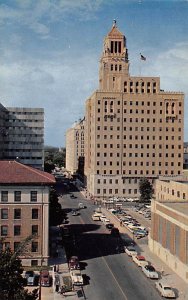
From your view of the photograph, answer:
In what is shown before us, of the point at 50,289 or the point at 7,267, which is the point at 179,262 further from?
the point at 7,267

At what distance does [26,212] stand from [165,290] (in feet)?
72.3

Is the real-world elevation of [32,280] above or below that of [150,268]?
below

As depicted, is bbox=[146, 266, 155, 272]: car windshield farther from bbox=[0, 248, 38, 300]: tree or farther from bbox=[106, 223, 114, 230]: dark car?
bbox=[106, 223, 114, 230]: dark car

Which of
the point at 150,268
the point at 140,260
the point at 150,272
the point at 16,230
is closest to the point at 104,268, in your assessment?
the point at 140,260

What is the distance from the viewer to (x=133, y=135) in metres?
154

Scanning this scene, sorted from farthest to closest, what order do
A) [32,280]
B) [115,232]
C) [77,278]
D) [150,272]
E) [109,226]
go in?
[109,226]
[115,232]
[150,272]
[77,278]
[32,280]

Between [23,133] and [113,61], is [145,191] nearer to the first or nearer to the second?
[113,61]

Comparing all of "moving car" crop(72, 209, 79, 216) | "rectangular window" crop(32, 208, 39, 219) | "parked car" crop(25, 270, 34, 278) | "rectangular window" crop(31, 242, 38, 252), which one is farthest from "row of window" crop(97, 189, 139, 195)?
"parked car" crop(25, 270, 34, 278)

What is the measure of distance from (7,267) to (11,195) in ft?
96.5

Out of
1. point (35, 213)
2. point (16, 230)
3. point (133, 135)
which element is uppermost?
point (133, 135)

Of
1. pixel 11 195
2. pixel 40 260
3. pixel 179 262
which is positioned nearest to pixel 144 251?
pixel 179 262

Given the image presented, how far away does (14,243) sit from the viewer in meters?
65.8

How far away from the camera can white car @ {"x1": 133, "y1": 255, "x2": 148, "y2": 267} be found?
68137 millimetres

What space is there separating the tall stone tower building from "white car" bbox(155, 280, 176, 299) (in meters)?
97.2
